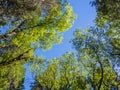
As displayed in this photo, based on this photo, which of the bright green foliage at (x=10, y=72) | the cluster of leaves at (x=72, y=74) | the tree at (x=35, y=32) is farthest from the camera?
the cluster of leaves at (x=72, y=74)

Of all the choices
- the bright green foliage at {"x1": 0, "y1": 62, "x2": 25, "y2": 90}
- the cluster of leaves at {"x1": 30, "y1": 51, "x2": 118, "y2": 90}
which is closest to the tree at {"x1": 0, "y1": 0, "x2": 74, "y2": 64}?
the bright green foliage at {"x1": 0, "y1": 62, "x2": 25, "y2": 90}

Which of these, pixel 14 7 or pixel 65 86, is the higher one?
pixel 14 7

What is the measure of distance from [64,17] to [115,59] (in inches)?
426

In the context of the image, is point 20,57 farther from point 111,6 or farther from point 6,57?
point 111,6

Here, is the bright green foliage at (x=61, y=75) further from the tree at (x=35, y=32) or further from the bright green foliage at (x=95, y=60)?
the tree at (x=35, y=32)

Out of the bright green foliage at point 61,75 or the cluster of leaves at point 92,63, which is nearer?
the cluster of leaves at point 92,63

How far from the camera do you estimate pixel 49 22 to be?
27328mm

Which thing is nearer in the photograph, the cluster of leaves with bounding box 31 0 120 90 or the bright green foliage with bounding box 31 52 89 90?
the cluster of leaves with bounding box 31 0 120 90

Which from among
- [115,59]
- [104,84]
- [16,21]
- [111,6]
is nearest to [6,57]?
[16,21]

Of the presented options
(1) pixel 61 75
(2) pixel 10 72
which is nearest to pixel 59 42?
(2) pixel 10 72

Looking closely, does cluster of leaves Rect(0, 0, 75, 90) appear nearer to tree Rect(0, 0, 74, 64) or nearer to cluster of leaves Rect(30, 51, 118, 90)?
tree Rect(0, 0, 74, 64)

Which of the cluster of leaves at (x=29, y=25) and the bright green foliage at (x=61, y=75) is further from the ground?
the cluster of leaves at (x=29, y=25)

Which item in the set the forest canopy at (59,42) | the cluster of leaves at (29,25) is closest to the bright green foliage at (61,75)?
the forest canopy at (59,42)

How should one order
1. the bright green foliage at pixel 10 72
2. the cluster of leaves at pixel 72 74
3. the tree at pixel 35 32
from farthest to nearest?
the cluster of leaves at pixel 72 74 < the bright green foliage at pixel 10 72 < the tree at pixel 35 32
